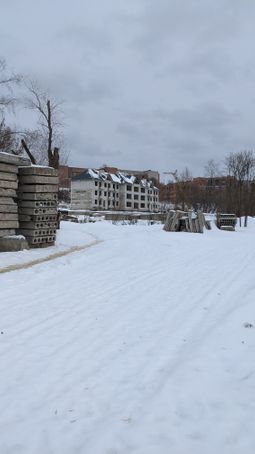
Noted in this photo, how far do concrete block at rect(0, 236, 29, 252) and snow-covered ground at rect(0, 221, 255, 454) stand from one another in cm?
397

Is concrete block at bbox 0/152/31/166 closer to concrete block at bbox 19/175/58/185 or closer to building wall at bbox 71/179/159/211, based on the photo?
concrete block at bbox 19/175/58/185

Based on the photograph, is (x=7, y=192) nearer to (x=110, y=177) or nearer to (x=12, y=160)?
(x=12, y=160)

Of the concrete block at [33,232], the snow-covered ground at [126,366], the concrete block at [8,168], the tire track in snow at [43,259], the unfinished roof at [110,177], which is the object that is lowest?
the snow-covered ground at [126,366]

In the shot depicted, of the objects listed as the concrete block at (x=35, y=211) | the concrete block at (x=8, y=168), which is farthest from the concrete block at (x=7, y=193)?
the concrete block at (x=35, y=211)

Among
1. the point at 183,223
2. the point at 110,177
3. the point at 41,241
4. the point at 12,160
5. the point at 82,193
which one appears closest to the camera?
the point at 12,160

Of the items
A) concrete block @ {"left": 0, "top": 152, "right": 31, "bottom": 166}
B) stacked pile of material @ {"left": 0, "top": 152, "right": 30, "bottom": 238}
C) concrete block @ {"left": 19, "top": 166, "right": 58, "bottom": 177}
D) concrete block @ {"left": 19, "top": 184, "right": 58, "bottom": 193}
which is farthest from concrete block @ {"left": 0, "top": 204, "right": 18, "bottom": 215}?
concrete block @ {"left": 19, "top": 166, "right": 58, "bottom": 177}

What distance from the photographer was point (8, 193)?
46.3 feet

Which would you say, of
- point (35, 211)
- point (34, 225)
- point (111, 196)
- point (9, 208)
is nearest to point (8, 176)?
point (9, 208)

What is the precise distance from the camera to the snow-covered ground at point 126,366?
3.48 metres

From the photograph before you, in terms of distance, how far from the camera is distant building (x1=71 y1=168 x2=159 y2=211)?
126 meters

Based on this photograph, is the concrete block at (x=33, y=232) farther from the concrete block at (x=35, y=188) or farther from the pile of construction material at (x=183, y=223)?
the pile of construction material at (x=183, y=223)

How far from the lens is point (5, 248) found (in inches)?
547

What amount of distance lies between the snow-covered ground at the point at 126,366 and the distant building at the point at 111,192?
111 meters

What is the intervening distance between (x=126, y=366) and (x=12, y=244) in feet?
31.9
